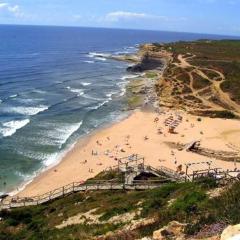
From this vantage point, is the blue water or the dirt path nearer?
the blue water

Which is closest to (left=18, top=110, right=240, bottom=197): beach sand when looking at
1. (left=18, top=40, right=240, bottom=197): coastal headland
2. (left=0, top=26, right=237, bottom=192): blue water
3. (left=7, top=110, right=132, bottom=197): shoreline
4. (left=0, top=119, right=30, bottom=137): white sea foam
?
(left=18, top=40, right=240, bottom=197): coastal headland

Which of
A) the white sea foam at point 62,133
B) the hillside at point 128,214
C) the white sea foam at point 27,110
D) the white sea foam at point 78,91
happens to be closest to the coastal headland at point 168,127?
the white sea foam at point 62,133

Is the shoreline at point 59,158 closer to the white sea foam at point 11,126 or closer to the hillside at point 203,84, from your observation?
the white sea foam at point 11,126

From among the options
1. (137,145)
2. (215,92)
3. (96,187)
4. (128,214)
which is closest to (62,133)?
(137,145)

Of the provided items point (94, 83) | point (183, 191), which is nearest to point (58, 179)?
point (183, 191)

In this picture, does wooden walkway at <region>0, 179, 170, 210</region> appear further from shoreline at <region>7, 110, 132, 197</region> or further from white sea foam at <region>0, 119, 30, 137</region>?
white sea foam at <region>0, 119, 30, 137</region>

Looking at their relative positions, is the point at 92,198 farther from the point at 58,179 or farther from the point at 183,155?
the point at 183,155
